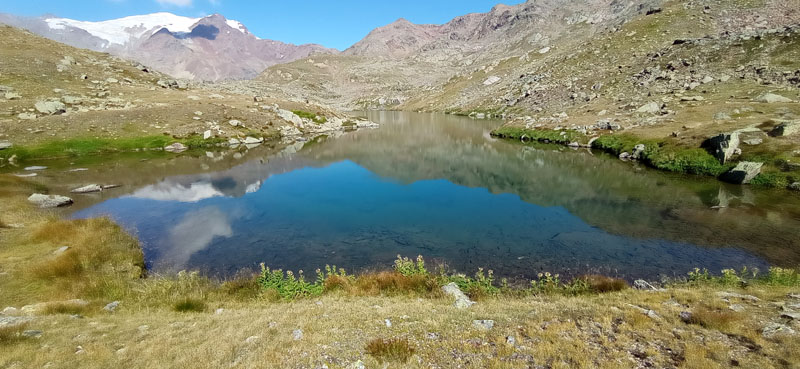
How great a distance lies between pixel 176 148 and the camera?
67.8 metres

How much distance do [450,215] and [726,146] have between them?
35140 mm

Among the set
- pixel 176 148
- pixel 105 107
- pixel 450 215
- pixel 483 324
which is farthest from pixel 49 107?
pixel 483 324

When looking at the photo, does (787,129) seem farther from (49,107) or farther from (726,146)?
(49,107)

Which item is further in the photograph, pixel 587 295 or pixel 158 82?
pixel 158 82

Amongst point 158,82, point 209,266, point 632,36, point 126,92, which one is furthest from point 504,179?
point 632,36

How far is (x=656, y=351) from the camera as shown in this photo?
10750 millimetres

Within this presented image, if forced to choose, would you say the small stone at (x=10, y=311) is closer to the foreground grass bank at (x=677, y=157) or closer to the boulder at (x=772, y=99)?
the foreground grass bank at (x=677, y=157)

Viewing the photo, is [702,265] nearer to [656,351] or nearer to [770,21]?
[656,351]

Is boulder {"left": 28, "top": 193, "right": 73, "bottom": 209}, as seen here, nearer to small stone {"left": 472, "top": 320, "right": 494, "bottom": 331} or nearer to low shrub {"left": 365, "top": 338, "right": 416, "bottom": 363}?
low shrub {"left": 365, "top": 338, "right": 416, "bottom": 363}

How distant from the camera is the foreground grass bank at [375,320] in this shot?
10609 millimetres

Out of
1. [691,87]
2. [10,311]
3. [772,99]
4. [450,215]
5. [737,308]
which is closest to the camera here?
[737,308]

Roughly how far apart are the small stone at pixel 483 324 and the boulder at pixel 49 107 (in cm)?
9078

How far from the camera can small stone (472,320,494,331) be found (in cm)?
1311

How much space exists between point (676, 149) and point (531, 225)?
32136mm
